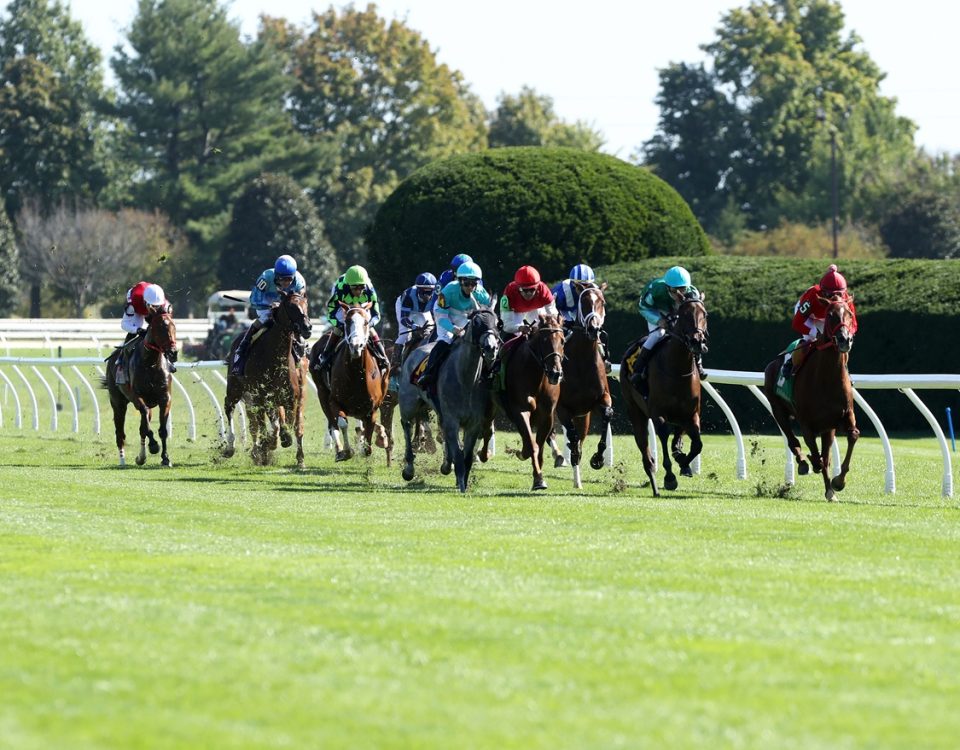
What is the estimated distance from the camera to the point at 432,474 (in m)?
15.9

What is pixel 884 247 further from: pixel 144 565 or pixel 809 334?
pixel 144 565

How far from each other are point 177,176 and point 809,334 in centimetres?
5267

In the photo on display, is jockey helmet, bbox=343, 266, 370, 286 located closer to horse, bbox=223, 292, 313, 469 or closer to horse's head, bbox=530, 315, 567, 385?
horse, bbox=223, 292, 313, 469

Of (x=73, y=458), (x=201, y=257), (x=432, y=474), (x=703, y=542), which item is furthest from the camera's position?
(x=201, y=257)

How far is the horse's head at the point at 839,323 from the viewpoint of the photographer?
41.8ft

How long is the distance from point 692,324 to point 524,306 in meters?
1.55

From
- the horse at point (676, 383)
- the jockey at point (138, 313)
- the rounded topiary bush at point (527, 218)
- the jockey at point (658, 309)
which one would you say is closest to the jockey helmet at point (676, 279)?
the jockey at point (658, 309)

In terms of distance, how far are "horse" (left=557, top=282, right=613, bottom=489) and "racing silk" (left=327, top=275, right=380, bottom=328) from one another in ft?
7.19

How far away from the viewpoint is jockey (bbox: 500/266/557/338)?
46.2 ft

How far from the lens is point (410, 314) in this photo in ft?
55.9

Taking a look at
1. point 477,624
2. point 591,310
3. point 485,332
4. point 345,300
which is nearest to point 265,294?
point 345,300

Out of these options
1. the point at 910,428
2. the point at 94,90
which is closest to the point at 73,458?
the point at 910,428

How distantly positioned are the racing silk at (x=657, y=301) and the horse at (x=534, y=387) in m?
0.72

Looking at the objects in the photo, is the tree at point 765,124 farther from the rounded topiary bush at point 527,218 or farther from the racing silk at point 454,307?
the racing silk at point 454,307
